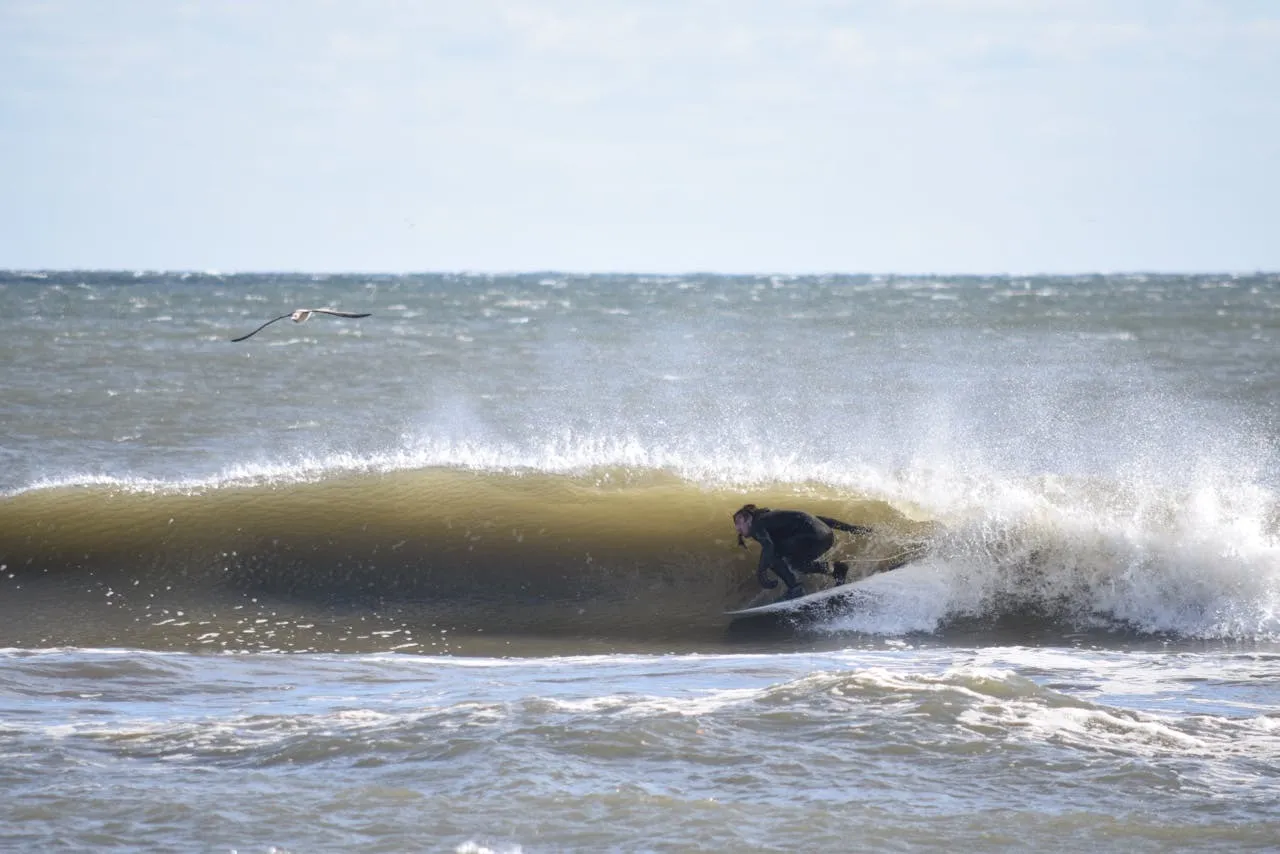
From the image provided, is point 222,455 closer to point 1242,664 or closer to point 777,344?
point 1242,664

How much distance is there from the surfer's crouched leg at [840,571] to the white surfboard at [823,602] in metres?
0.06

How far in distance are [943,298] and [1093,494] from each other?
63235 mm

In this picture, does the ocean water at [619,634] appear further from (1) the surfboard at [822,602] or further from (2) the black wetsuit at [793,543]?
(2) the black wetsuit at [793,543]

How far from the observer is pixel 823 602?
33.2 ft

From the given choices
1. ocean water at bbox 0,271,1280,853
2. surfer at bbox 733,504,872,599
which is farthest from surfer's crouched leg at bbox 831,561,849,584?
ocean water at bbox 0,271,1280,853

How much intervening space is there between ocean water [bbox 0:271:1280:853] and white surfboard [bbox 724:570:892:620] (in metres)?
0.08

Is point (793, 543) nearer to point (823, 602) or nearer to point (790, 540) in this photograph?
point (790, 540)

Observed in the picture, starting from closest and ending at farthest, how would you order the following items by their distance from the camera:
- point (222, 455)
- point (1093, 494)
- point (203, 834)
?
point (203, 834) → point (1093, 494) → point (222, 455)

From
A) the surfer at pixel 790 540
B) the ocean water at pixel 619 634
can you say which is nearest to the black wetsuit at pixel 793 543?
the surfer at pixel 790 540

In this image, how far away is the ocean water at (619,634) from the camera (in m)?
5.83

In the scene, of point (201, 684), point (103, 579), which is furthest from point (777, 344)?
point (201, 684)

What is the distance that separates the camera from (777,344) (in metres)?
38.7

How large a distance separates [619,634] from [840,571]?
66.4 inches

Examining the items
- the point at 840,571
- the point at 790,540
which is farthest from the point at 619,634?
the point at 840,571
